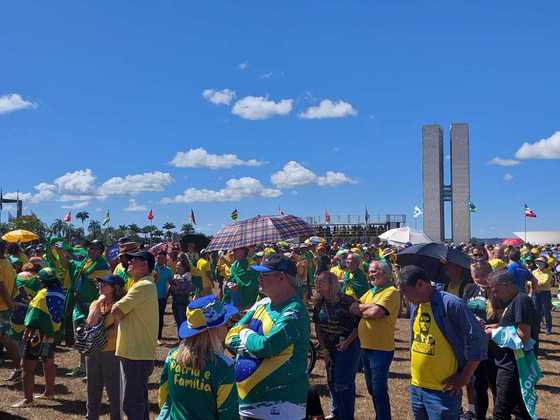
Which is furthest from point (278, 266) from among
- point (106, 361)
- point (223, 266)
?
point (223, 266)

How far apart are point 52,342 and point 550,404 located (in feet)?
20.1

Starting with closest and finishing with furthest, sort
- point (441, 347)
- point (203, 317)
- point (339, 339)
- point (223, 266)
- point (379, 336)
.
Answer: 1. point (203, 317)
2. point (441, 347)
3. point (379, 336)
4. point (339, 339)
5. point (223, 266)

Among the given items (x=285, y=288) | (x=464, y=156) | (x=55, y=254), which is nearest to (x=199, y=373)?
(x=285, y=288)

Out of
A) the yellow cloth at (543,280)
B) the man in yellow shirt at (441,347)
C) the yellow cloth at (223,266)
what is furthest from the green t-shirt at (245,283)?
the yellow cloth at (543,280)

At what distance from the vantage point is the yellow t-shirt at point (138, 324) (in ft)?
15.1

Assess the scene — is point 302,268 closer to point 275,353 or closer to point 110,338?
point 110,338

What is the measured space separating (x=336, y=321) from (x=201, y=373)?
9.49 feet

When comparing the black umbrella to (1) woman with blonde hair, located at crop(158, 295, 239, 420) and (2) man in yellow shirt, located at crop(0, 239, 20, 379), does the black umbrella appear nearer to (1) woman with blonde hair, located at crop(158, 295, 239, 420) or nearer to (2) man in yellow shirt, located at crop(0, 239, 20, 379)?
(1) woman with blonde hair, located at crop(158, 295, 239, 420)

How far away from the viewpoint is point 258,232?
232 inches

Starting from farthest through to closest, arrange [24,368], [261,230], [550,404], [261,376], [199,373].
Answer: [550,404], [24,368], [261,230], [261,376], [199,373]

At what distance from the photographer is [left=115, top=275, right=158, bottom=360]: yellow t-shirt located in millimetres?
4594

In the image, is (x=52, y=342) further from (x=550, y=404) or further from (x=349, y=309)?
(x=550, y=404)

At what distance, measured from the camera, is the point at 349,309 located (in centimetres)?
553

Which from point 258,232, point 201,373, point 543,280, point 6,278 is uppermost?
point 258,232
